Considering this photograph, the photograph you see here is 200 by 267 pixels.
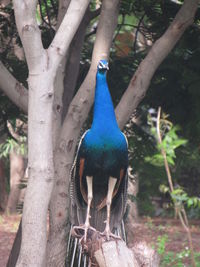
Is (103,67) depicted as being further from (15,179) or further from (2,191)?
(2,191)

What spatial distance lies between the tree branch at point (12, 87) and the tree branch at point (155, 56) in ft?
3.00

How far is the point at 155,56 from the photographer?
19.4ft

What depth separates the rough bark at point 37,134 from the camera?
4387mm

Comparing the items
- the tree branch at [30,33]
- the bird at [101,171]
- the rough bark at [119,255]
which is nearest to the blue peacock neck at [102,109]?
the bird at [101,171]

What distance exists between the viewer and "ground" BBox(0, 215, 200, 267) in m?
8.82

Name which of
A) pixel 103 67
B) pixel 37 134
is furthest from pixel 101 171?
pixel 37 134

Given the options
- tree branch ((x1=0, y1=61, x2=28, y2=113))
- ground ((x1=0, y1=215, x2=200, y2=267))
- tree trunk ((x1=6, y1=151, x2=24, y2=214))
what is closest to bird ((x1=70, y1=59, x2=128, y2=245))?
tree branch ((x1=0, y1=61, x2=28, y2=113))

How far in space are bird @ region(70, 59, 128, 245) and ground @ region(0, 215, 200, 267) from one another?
2591mm

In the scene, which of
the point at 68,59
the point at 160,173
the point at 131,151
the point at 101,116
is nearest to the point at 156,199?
the point at 160,173

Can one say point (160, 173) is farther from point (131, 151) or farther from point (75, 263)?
point (75, 263)

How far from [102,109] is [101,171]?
1.78ft

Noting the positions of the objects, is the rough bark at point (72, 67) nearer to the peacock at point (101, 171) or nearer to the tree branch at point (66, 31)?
the peacock at point (101, 171)

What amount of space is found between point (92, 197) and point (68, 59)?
5.41ft

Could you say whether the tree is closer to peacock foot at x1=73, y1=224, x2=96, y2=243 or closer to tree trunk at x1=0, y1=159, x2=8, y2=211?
peacock foot at x1=73, y1=224, x2=96, y2=243
